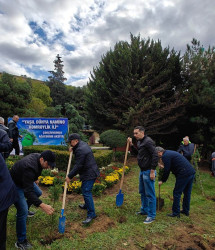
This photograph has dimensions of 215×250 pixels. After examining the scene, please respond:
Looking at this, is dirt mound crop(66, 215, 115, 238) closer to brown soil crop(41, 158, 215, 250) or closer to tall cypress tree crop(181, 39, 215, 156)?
brown soil crop(41, 158, 215, 250)

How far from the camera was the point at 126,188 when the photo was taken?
6789mm

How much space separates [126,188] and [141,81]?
815 centimetres

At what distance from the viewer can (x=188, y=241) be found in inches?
131

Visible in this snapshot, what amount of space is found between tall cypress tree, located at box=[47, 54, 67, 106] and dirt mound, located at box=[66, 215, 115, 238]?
123 feet

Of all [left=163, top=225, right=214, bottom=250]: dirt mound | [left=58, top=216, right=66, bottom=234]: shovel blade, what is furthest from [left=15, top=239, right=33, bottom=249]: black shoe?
[left=163, top=225, right=214, bottom=250]: dirt mound

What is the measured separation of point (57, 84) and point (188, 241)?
41.6 m

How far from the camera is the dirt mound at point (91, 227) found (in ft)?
11.7

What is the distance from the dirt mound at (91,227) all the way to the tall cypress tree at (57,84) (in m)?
37.5

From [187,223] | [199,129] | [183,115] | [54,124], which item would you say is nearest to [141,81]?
[183,115]

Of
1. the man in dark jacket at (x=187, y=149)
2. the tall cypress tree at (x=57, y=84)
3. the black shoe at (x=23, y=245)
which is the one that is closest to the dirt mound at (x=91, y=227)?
the black shoe at (x=23, y=245)

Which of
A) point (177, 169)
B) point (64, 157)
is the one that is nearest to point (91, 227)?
point (177, 169)

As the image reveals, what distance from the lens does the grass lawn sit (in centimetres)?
323

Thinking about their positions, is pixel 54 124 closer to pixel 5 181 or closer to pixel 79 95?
pixel 5 181

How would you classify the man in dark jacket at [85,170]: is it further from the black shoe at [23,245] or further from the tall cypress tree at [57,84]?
the tall cypress tree at [57,84]
